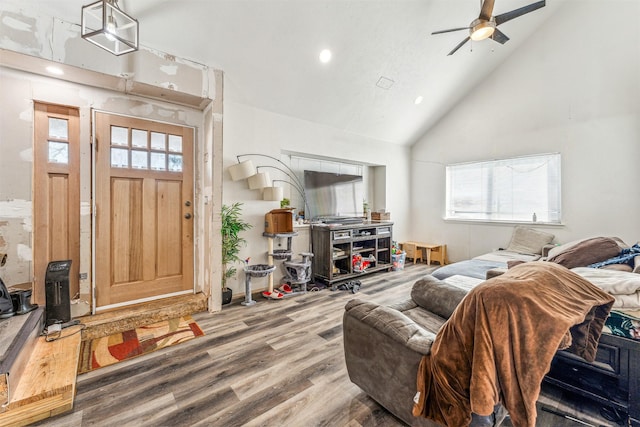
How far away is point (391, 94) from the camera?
14.3 ft

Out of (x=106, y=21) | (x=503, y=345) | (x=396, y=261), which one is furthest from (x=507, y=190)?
(x=106, y=21)

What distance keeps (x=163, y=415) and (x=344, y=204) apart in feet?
12.5

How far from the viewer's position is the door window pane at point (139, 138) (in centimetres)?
290

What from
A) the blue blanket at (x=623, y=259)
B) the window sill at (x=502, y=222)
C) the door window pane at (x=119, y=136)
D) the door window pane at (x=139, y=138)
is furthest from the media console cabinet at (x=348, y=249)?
the blue blanket at (x=623, y=259)

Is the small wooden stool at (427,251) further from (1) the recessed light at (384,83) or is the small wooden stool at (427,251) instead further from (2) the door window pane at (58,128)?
(2) the door window pane at (58,128)

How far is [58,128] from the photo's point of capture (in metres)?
2.54

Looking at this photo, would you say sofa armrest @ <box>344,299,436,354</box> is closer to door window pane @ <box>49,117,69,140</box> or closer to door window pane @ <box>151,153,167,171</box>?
door window pane @ <box>151,153,167,171</box>

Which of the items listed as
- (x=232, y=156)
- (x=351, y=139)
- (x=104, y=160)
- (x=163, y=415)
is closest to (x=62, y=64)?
(x=104, y=160)

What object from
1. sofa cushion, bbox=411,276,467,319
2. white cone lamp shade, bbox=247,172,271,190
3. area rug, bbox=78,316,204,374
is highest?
white cone lamp shade, bbox=247,172,271,190

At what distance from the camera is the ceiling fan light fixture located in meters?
2.55

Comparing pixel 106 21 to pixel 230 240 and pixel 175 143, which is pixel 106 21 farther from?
pixel 230 240

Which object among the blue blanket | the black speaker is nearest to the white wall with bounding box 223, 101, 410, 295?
the black speaker

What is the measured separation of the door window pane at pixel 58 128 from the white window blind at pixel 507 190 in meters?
5.91

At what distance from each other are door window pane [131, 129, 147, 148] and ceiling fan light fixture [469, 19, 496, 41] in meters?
3.71
